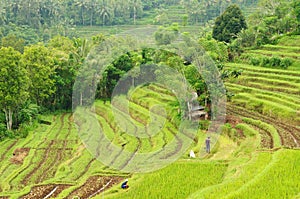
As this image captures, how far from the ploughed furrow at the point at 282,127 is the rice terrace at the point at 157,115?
0.16 feet

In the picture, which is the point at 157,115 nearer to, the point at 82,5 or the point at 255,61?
the point at 255,61

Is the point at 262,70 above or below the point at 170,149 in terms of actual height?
above

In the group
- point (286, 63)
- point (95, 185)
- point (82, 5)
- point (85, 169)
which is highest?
point (82, 5)

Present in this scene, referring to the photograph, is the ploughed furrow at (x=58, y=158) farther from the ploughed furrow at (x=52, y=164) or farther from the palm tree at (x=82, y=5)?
the palm tree at (x=82, y=5)

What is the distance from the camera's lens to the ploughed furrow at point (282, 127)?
18.1 m

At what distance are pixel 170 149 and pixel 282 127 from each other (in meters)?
5.38

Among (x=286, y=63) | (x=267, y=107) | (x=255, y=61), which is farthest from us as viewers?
(x=255, y=61)

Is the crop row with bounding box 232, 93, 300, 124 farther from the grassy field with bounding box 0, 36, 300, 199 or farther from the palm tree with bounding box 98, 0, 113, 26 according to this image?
the palm tree with bounding box 98, 0, 113, 26

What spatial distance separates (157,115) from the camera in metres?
24.1

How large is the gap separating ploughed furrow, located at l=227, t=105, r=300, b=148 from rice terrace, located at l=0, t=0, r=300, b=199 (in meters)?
0.05

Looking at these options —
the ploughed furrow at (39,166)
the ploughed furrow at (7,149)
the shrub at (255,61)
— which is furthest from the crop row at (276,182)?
the shrub at (255,61)

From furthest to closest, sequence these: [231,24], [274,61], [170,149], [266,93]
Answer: [231,24]
[274,61]
[266,93]
[170,149]

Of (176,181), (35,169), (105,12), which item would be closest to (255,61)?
(35,169)

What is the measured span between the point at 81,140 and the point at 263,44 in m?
17.8
